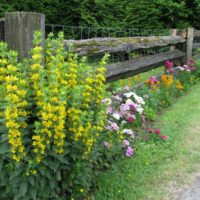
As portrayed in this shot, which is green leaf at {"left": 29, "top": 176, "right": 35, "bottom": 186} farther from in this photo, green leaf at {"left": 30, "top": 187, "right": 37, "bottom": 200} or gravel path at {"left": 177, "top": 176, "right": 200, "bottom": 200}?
gravel path at {"left": 177, "top": 176, "right": 200, "bottom": 200}

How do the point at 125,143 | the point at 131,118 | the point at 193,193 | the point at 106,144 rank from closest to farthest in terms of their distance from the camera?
the point at 193,193 < the point at 106,144 < the point at 125,143 < the point at 131,118

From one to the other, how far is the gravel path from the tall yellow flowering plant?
104 centimetres

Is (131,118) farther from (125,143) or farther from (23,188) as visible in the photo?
(23,188)

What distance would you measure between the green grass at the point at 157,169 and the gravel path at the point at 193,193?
104 mm

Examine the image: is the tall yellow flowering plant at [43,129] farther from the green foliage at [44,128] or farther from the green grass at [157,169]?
the green grass at [157,169]

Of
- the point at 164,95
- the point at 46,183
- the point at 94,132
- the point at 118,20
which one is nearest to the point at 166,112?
the point at 164,95

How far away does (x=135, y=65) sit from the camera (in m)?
7.04

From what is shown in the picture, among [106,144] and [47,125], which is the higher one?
[47,125]

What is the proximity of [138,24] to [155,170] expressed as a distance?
8.92 metres

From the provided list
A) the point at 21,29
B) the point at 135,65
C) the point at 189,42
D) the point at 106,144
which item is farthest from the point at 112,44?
the point at 189,42

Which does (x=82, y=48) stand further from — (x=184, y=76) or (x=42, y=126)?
(x=184, y=76)

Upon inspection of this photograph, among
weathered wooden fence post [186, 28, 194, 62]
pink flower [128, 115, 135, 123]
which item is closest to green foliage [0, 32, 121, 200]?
pink flower [128, 115, 135, 123]

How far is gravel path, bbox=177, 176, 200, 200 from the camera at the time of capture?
12.9 ft

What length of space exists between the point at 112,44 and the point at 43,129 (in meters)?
3.25
